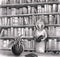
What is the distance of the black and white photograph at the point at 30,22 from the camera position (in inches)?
139

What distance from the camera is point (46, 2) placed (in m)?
3.56

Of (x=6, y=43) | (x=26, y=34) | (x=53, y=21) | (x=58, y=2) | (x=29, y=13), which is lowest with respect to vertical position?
(x=6, y=43)

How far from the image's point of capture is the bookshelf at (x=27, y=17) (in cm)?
355

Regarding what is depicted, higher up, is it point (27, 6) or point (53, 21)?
point (27, 6)

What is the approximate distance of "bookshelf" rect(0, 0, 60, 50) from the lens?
3.55 m

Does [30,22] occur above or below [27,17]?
below

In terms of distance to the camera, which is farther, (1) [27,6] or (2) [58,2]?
(1) [27,6]

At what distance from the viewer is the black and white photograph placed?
3.54 meters

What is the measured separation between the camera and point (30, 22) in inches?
144

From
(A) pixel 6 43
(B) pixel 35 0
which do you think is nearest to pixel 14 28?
(A) pixel 6 43

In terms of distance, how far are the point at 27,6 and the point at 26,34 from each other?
2.56ft

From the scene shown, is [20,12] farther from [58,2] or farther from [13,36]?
[58,2]

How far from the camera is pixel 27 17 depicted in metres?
3.70

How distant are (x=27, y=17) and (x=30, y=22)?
6.4 inches
